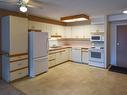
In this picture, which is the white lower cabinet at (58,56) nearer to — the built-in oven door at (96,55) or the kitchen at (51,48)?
the kitchen at (51,48)

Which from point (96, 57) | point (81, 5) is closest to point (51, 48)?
point (96, 57)

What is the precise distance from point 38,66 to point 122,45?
3893 mm

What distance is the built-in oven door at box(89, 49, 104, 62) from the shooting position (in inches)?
205

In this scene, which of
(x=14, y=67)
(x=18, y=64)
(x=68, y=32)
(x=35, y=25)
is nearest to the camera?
(x=14, y=67)

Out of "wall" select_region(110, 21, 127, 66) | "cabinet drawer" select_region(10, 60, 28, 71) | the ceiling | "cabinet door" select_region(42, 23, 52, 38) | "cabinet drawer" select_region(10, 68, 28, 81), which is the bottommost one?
"cabinet drawer" select_region(10, 68, 28, 81)

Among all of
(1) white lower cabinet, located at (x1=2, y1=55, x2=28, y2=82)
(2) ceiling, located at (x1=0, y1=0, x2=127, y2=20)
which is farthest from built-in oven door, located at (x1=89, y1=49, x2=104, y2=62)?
(1) white lower cabinet, located at (x1=2, y1=55, x2=28, y2=82)

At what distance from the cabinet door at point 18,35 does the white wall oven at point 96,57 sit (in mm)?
3052

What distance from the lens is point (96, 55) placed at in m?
5.36

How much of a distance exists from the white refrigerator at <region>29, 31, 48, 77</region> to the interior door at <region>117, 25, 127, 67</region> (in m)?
3.44

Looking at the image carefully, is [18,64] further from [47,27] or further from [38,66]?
[47,27]

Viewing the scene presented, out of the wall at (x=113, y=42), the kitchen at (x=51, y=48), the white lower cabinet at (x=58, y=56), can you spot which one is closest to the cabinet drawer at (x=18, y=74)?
the kitchen at (x=51, y=48)

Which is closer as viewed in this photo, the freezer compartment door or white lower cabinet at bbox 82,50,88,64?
the freezer compartment door

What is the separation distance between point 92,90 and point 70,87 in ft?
2.00

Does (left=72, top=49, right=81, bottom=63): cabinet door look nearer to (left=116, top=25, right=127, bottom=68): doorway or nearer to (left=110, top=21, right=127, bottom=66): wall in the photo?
(left=110, top=21, right=127, bottom=66): wall
